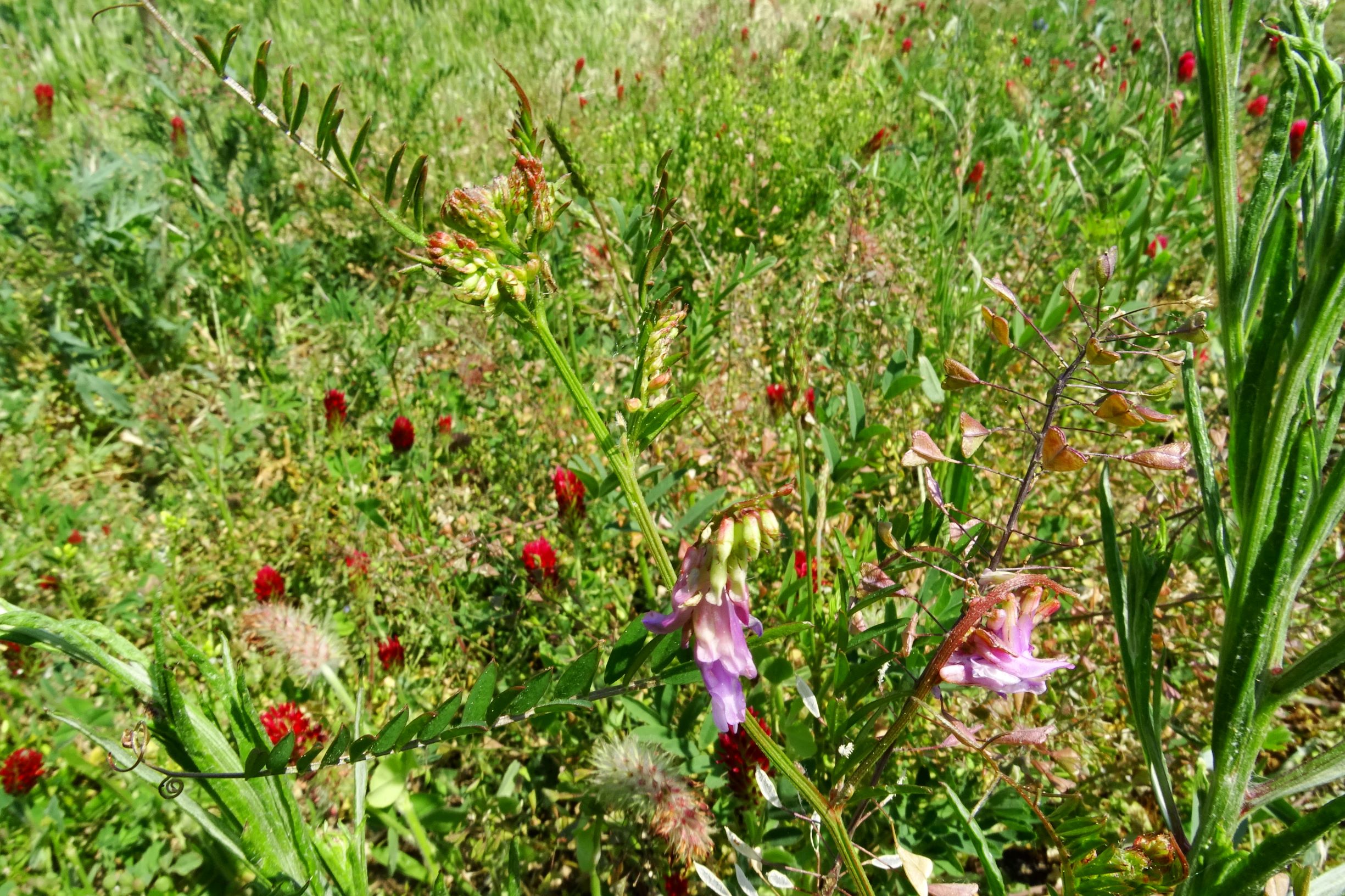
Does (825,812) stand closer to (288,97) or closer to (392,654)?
(288,97)

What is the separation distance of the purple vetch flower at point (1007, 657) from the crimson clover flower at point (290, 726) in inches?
49.6

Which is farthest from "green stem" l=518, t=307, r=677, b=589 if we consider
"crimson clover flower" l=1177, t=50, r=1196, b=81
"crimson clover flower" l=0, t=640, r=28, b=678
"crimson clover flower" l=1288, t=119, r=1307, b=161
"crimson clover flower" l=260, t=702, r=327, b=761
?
"crimson clover flower" l=1177, t=50, r=1196, b=81

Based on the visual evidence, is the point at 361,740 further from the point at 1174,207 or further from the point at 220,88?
the point at 220,88

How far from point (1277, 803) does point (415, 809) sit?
4.38 feet

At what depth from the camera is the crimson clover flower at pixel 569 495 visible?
176cm

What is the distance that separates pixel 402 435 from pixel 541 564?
67cm

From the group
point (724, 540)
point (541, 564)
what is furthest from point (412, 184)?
point (541, 564)

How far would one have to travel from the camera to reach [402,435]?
2070mm

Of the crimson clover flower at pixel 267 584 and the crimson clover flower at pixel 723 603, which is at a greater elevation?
the crimson clover flower at pixel 723 603

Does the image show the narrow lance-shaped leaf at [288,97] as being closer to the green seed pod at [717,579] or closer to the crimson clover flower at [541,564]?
the green seed pod at [717,579]

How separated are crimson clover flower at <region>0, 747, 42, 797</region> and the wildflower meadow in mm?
10

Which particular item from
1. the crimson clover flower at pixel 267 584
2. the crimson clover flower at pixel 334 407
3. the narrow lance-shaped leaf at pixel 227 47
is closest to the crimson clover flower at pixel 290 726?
the crimson clover flower at pixel 267 584

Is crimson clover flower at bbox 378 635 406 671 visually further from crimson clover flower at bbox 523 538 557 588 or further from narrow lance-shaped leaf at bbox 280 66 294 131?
narrow lance-shaped leaf at bbox 280 66 294 131

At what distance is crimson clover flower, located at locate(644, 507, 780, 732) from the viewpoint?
64cm
